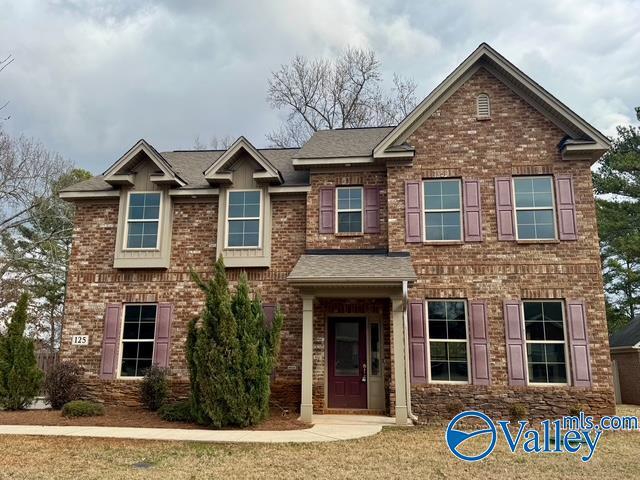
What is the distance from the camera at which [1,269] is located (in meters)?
22.8

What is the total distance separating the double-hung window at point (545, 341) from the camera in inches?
446

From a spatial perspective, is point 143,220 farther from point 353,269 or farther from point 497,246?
point 497,246

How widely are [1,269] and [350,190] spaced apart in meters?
18.0

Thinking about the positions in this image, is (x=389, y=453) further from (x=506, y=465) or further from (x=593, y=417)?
(x=593, y=417)

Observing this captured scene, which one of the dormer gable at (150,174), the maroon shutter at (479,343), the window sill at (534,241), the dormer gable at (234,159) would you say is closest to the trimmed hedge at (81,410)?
the dormer gable at (150,174)

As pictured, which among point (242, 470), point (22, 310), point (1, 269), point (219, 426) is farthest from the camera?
point (1, 269)

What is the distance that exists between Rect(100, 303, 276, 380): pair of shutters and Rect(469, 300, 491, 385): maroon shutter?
15.8 feet

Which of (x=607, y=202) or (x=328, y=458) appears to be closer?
(x=328, y=458)

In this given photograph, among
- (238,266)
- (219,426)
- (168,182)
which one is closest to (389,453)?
(219,426)

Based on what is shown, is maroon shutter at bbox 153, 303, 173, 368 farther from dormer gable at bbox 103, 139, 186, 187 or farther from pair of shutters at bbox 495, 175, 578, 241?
pair of shutters at bbox 495, 175, 578, 241

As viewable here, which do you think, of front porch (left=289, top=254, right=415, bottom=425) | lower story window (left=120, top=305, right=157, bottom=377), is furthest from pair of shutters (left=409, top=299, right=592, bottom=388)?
lower story window (left=120, top=305, right=157, bottom=377)

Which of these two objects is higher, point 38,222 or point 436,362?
point 38,222

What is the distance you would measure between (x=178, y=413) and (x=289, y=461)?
437cm

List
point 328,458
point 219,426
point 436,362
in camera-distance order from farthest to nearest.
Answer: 1. point 436,362
2. point 219,426
3. point 328,458
